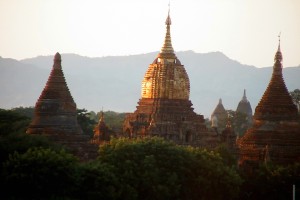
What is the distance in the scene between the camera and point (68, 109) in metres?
43.5

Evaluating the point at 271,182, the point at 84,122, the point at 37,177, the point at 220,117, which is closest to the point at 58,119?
the point at 37,177

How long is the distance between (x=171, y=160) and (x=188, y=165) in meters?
0.94

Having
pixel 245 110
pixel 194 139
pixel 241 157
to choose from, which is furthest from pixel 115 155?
pixel 245 110

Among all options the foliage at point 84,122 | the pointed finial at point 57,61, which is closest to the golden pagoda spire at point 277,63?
the pointed finial at point 57,61

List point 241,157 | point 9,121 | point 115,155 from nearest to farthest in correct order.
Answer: point 115,155 < point 9,121 < point 241,157

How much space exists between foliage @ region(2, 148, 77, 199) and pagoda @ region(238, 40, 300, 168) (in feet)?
49.9

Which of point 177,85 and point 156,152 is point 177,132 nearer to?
point 177,85

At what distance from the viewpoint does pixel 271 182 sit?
4381cm

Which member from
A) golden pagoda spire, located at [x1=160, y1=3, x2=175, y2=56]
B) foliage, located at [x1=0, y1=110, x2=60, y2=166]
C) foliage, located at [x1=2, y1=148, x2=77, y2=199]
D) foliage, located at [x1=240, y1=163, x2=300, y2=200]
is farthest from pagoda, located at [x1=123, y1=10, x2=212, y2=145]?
foliage, located at [x1=2, y1=148, x2=77, y2=199]

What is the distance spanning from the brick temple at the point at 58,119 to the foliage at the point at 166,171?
6.03 feet

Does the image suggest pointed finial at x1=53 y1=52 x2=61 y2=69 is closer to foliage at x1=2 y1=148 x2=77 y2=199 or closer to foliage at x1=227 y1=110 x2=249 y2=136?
foliage at x1=2 y1=148 x2=77 y2=199

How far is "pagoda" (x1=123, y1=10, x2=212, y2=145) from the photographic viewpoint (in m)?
53.3

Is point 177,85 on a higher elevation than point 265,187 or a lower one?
higher

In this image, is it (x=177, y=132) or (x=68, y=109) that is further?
(x=177, y=132)
